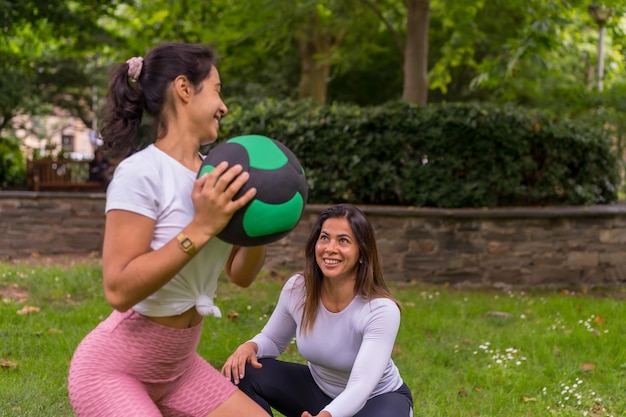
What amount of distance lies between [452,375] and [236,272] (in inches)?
115

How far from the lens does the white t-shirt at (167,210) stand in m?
2.13

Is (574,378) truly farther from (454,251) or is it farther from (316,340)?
(454,251)

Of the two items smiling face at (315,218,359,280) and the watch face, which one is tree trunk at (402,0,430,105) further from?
the watch face

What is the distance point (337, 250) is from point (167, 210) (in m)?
1.13

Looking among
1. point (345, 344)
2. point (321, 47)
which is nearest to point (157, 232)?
point (345, 344)

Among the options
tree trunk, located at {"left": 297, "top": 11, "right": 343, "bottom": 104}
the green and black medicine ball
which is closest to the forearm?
the green and black medicine ball

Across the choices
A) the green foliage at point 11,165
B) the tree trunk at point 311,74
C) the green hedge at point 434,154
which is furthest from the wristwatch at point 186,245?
the green foliage at point 11,165

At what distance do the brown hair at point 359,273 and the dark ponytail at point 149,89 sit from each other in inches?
43.7

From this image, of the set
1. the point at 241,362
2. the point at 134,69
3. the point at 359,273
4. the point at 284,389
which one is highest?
the point at 134,69

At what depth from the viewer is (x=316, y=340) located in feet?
10.4

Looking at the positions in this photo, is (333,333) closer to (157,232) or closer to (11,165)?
(157,232)

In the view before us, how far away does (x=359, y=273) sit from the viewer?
3.23 metres

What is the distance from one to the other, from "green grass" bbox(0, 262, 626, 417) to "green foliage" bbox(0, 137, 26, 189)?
6649 millimetres

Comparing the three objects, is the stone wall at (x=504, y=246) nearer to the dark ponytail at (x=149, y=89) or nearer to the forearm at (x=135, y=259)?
the dark ponytail at (x=149, y=89)
